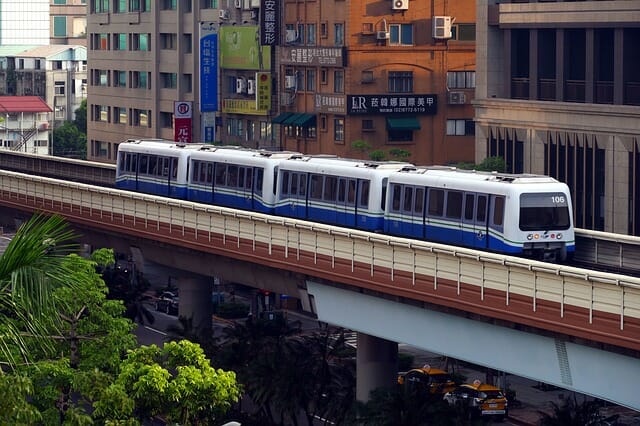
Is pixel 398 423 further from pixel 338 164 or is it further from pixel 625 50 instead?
pixel 625 50

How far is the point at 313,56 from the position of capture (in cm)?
10525

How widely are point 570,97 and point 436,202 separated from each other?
106 ft

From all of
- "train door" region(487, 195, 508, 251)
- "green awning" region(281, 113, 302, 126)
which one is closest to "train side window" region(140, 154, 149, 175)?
"train door" region(487, 195, 508, 251)

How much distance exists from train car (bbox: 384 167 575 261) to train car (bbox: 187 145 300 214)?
35.2 ft

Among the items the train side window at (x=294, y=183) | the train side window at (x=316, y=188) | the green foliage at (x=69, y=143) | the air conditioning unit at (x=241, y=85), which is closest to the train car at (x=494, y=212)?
the train side window at (x=316, y=188)

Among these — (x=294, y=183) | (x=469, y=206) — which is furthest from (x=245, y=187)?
(x=469, y=206)

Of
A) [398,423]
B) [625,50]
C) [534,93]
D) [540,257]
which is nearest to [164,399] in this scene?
[398,423]

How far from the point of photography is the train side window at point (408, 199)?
51.4 meters

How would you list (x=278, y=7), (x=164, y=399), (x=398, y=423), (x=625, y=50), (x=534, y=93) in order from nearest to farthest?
(x=164, y=399), (x=398, y=423), (x=625, y=50), (x=534, y=93), (x=278, y=7)

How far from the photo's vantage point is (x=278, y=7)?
357 feet

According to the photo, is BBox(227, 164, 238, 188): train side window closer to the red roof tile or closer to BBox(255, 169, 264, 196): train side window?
BBox(255, 169, 264, 196): train side window

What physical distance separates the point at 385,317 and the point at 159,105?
81.9 meters

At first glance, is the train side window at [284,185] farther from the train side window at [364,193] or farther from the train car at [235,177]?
the train side window at [364,193]

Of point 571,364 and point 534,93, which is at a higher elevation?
point 534,93
